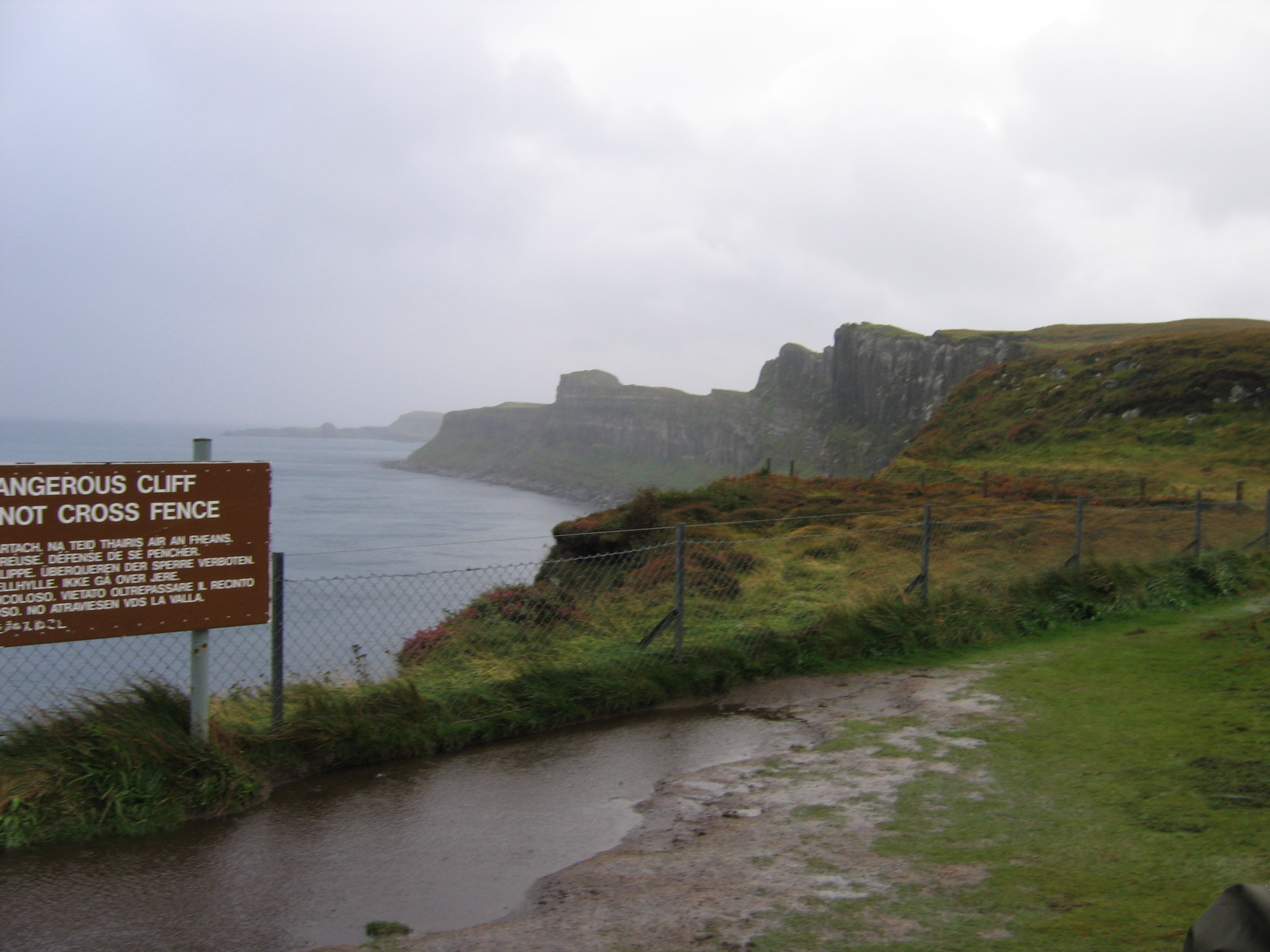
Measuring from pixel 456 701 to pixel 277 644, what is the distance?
1.42m

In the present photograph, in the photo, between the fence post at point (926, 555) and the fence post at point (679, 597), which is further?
the fence post at point (926, 555)

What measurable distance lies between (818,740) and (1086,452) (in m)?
36.3

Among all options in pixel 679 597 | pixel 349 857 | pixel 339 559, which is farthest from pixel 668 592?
pixel 339 559

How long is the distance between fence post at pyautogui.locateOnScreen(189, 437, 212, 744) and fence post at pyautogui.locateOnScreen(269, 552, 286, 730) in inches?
16.5

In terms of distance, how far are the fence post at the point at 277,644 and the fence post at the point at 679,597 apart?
3.18 meters

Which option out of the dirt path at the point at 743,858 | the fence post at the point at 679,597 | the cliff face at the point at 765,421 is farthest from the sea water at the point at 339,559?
the cliff face at the point at 765,421

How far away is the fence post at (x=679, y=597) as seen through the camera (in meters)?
7.70

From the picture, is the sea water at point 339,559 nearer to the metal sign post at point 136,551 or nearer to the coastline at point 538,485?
the metal sign post at point 136,551

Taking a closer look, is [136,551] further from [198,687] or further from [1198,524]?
[1198,524]

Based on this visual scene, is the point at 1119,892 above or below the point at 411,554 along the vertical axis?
above

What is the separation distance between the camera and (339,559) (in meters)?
48.5

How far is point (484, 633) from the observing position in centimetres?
757

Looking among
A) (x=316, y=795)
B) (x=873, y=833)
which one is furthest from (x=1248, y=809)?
(x=316, y=795)

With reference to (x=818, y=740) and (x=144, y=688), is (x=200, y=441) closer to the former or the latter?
(x=144, y=688)
